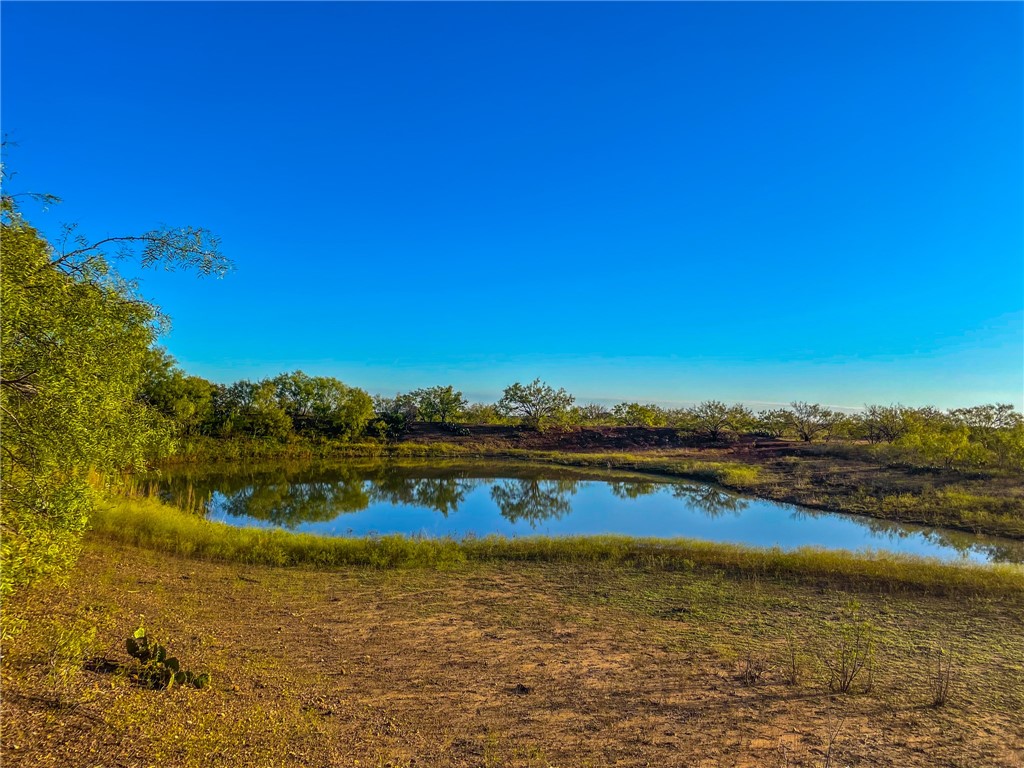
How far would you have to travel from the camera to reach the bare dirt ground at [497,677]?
4.72 m

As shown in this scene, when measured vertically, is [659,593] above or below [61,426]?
below

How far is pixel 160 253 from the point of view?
6391 millimetres

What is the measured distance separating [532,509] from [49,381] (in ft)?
70.8

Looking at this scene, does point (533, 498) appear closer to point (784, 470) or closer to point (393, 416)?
point (784, 470)

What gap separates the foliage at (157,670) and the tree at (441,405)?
5820 cm

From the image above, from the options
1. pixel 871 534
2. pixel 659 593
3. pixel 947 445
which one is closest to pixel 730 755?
pixel 659 593

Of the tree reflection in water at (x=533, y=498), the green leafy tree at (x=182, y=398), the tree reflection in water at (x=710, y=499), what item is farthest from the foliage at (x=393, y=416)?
the tree reflection in water at (x=710, y=499)

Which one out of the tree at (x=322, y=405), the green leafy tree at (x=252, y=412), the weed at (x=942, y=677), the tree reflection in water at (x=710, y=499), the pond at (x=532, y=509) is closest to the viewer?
the weed at (x=942, y=677)

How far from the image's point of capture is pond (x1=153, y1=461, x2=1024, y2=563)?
19.2m

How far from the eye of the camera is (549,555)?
1402 cm

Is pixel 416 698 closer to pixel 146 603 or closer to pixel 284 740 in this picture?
pixel 284 740

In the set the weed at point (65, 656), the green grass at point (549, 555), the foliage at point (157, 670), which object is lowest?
the green grass at point (549, 555)

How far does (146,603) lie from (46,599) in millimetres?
1302

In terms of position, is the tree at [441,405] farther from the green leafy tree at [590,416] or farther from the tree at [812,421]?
the tree at [812,421]
